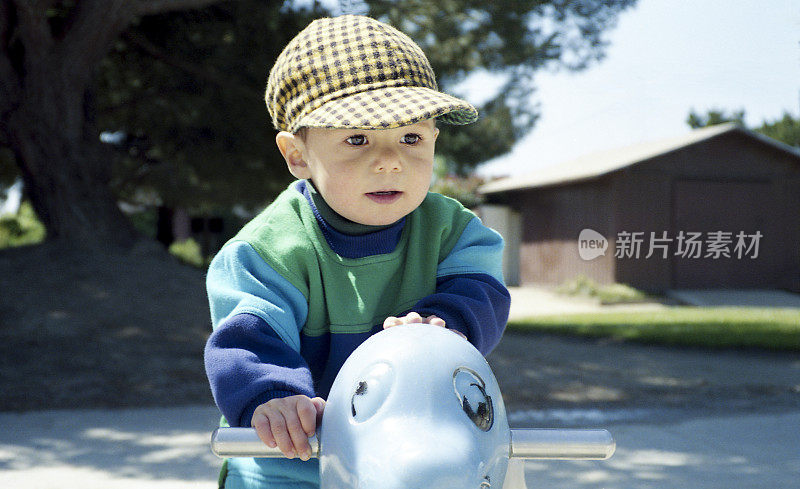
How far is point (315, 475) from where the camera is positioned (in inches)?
56.7

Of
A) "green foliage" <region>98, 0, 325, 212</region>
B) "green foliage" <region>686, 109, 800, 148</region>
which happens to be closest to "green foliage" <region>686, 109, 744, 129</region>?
"green foliage" <region>686, 109, 800, 148</region>

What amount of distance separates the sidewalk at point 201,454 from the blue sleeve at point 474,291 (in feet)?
8.09

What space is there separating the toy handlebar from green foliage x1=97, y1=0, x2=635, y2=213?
21.9 feet

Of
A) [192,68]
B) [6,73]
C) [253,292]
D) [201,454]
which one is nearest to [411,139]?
[253,292]

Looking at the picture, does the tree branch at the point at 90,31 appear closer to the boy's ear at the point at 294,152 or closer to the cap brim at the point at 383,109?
the boy's ear at the point at 294,152

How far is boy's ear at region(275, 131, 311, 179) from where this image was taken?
160cm

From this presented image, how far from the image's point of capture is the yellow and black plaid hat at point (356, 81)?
1.37 m

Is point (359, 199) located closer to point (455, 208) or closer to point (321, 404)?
point (455, 208)

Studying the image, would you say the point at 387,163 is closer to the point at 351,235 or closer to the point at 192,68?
the point at 351,235

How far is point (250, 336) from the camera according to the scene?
1.33 metres

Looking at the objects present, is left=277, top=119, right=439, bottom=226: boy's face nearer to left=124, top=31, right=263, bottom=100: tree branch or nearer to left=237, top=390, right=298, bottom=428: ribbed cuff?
left=237, top=390, right=298, bottom=428: ribbed cuff

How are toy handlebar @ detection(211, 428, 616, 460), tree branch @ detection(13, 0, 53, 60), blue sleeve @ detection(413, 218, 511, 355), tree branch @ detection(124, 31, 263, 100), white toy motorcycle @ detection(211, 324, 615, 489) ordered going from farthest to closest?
tree branch @ detection(124, 31, 263, 100), tree branch @ detection(13, 0, 53, 60), blue sleeve @ detection(413, 218, 511, 355), toy handlebar @ detection(211, 428, 616, 460), white toy motorcycle @ detection(211, 324, 615, 489)

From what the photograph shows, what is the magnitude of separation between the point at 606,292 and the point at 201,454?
10753 millimetres

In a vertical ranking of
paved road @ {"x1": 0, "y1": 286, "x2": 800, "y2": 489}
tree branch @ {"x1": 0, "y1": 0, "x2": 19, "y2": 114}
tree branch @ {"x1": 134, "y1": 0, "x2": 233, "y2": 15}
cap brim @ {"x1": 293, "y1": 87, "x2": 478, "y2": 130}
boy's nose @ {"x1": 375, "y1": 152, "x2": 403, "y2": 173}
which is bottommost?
paved road @ {"x1": 0, "y1": 286, "x2": 800, "y2": 489}
